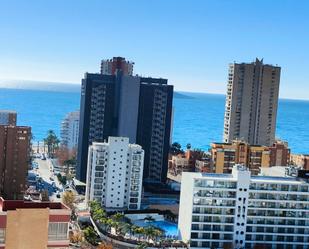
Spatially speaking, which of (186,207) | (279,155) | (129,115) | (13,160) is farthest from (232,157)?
(13,160)

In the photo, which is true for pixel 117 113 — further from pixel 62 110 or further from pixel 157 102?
pixel 62 110

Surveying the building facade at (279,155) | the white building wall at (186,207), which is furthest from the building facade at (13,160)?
the building facade at (279,155)

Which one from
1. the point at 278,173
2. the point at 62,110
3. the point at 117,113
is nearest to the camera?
the point at 278,173

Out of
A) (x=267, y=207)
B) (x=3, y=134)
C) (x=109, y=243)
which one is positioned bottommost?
(x=109, y=243)

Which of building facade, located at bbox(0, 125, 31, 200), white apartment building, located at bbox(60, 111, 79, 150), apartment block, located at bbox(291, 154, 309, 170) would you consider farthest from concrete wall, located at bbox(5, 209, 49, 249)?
white apartment building, located at bbox(60, 111, 79, 150)

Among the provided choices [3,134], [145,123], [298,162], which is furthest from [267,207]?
[298,162]

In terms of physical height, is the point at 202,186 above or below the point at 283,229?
above

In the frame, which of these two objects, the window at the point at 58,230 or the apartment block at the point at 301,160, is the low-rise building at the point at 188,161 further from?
the window at the point at 58,230

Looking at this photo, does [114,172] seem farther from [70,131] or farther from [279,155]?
[70,131]
